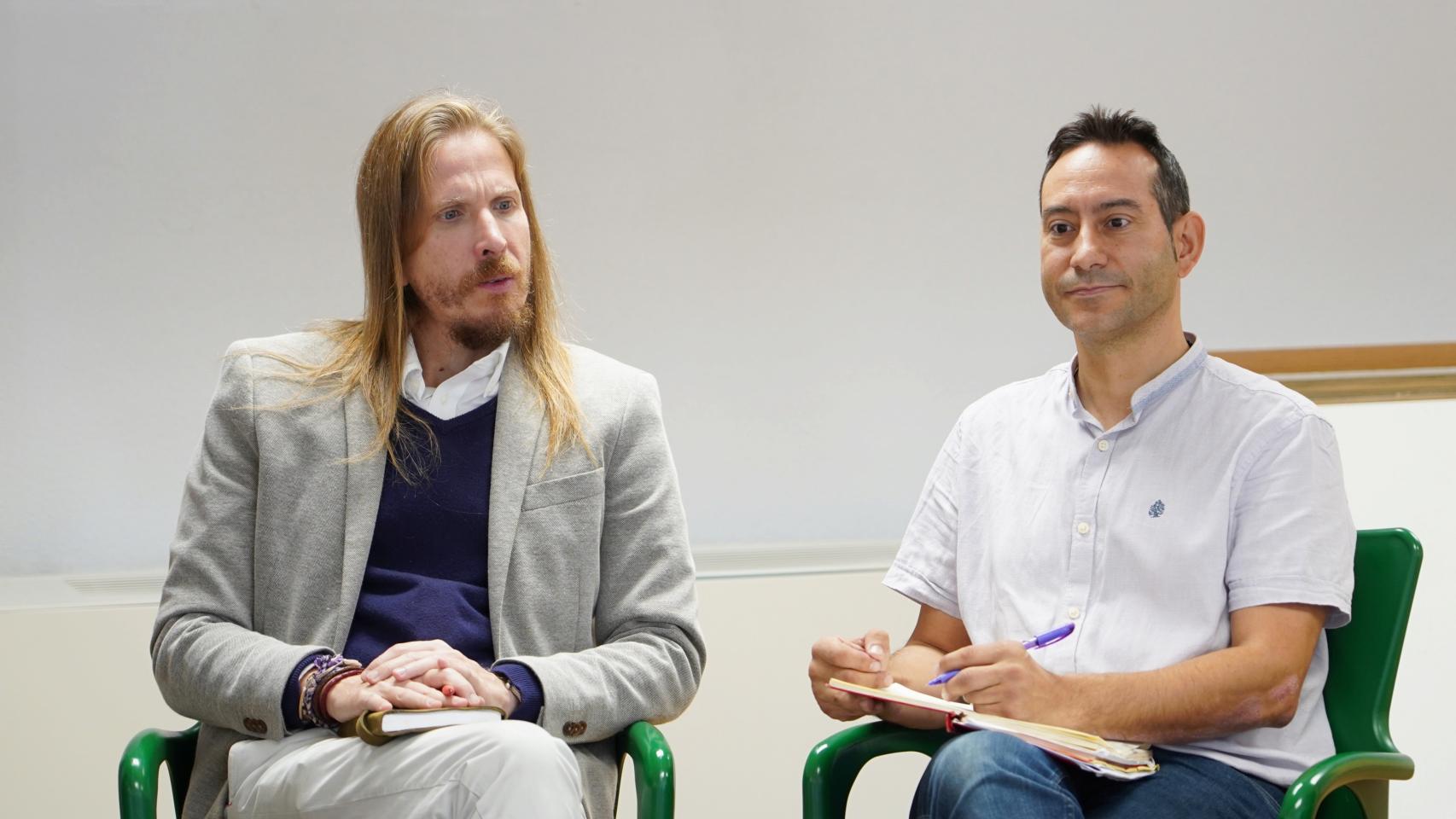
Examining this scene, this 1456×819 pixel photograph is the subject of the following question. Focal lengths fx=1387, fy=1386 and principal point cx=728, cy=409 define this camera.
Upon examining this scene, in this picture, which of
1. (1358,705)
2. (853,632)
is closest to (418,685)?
(1358,705)

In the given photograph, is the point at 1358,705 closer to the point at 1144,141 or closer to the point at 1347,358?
the point at 1144,141

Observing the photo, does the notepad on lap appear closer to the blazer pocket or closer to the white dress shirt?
the blazer pocket

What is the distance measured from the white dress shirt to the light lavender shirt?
73 cm

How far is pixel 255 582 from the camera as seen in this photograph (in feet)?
6.82

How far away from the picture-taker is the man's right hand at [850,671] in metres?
2.01

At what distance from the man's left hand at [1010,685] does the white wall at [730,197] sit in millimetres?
1515

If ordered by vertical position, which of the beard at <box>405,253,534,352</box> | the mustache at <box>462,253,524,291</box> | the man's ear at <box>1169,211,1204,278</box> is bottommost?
the beard at <box>405,253,534,352</box>

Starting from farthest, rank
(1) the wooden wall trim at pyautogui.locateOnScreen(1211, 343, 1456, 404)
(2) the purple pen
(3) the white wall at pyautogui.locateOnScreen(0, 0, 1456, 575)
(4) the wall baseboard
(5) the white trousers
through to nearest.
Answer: (1) the wooden wall trim at pyautogui.locateOnScreen(1211, 343, 1456, 404) < (3) the white wall at pyautogui.locateOnScreen(0, 0, 1456, 575) < (4) the wall baseboard < (2) the purple pen < (5) the white trousers

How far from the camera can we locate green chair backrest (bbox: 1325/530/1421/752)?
6.43 feet

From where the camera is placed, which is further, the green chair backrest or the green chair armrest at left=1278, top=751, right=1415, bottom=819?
the green chair backrest

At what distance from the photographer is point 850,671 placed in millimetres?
2039

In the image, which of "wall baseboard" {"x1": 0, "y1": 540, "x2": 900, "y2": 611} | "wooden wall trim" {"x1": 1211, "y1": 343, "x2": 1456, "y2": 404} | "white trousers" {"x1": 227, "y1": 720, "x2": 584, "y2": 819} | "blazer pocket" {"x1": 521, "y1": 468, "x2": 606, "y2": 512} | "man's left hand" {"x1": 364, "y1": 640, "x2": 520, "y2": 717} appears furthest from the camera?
"wooden wall trim" {"x1": 1211, "y1": 343, "x2": 1456, "y2": 404}

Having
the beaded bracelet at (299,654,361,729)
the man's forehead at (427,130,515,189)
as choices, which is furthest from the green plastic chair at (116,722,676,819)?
the man's forehead at (427,130,515,189)

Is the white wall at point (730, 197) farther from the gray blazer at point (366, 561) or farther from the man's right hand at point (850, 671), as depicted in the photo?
the man's right hand at point (850, 671)
